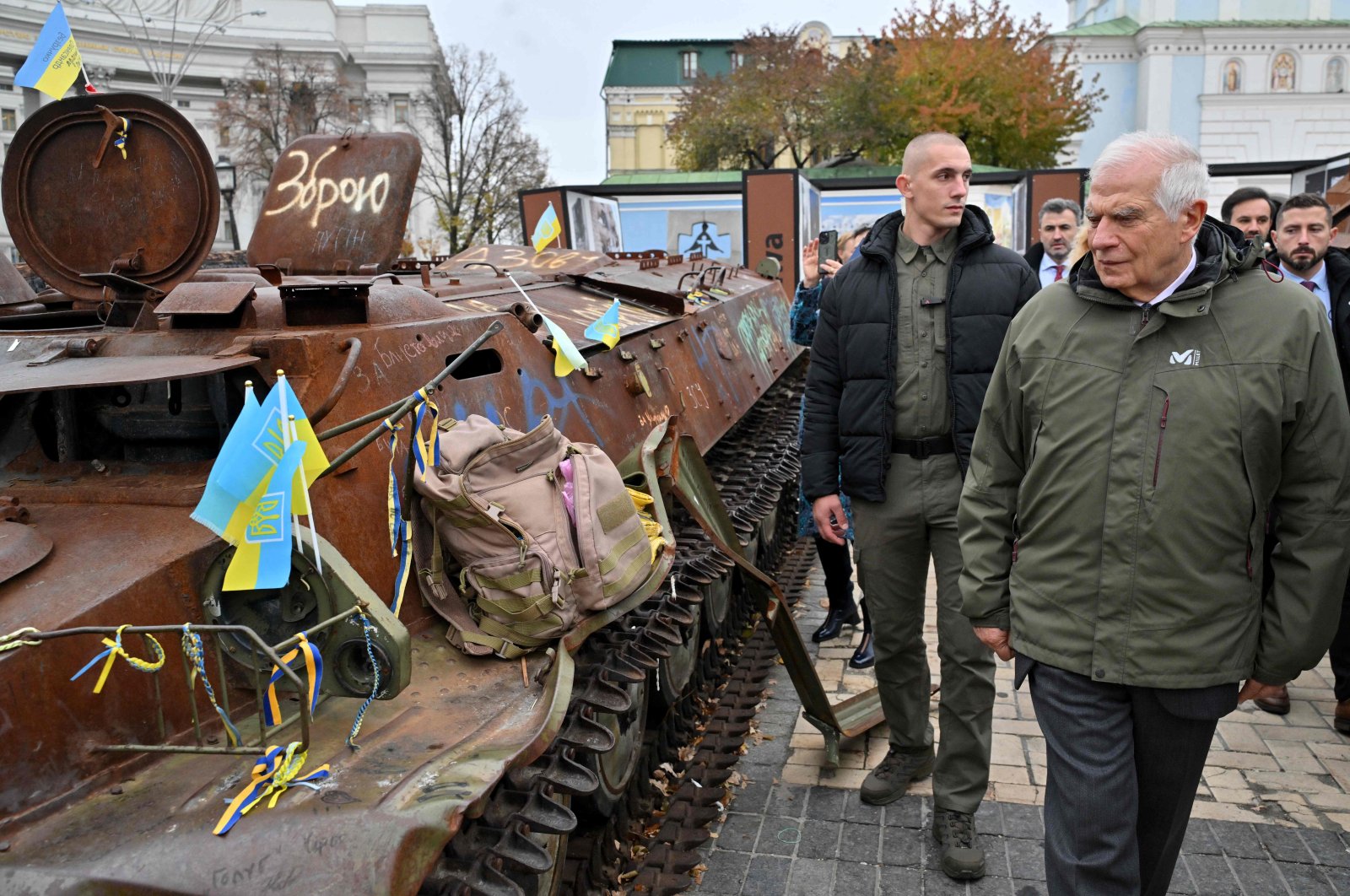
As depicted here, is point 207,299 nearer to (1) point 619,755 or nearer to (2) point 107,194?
(2) point 107,194

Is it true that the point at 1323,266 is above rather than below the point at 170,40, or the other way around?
below

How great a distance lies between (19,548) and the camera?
3100 mm

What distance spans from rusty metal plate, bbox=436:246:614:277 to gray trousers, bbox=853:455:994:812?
335 centimetres

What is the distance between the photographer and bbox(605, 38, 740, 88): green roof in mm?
50906

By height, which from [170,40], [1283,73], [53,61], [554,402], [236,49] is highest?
[236,49]

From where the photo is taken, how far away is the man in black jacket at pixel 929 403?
4.24 metres

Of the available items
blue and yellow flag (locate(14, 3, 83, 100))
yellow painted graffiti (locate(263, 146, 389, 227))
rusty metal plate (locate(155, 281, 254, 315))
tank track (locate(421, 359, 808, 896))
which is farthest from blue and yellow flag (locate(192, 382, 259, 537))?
yellow painted graffiti (locate(263, 146, 389, 227))

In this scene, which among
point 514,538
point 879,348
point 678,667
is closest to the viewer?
point 514,538

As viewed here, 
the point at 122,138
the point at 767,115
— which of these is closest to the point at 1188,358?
the point at 122,138

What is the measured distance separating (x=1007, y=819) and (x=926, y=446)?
1513mm

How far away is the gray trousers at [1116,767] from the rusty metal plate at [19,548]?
2585 millimetres

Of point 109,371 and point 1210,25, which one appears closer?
point 109,371

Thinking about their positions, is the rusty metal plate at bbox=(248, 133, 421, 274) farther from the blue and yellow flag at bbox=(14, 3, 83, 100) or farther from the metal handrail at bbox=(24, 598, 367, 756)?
the metal handrail at bbox=(24, 598, 367, 756)

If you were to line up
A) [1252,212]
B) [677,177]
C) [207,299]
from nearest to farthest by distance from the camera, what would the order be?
[207,299], [1252,212], [677,177]
